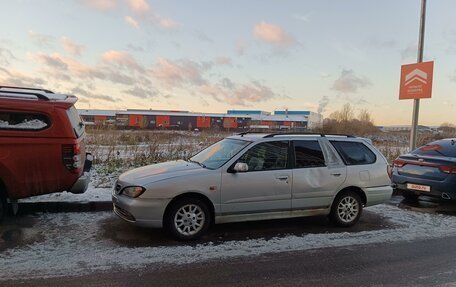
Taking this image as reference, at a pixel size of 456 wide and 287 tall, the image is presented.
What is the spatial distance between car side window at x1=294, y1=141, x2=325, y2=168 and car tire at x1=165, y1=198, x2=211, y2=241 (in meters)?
1.79

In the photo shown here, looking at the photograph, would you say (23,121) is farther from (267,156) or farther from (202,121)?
(202,121)

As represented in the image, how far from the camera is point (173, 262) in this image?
5.27m

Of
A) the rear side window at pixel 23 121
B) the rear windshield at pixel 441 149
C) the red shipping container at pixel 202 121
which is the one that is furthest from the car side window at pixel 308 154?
the red shipping container at pixel 202 121

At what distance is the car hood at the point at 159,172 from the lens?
6184 millimetres

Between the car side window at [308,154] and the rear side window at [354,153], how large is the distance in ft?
1.32

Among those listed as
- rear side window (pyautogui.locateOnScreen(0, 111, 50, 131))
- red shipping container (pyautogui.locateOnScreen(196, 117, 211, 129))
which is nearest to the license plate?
rear side window (pyautogui.locateOnScreen(0, 111, 50, 131))

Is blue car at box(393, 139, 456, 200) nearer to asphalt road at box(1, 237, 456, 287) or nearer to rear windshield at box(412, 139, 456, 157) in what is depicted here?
rear windshield at box(412, 139, 456, 157)

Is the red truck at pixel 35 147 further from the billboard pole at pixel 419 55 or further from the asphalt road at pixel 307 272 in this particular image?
the billboard pole at pixel 419 55

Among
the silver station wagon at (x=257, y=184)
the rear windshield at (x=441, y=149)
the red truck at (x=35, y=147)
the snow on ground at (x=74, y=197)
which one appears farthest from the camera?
the rear windshield at (x=441, y=149)

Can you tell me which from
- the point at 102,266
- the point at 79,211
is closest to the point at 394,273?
the point at 102,266

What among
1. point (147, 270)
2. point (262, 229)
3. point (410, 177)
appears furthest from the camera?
point (410, 177)

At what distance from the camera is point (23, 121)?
21.0 ft

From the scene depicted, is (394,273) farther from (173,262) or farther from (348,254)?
(173,262)

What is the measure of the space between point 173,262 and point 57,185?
97.6 inches
